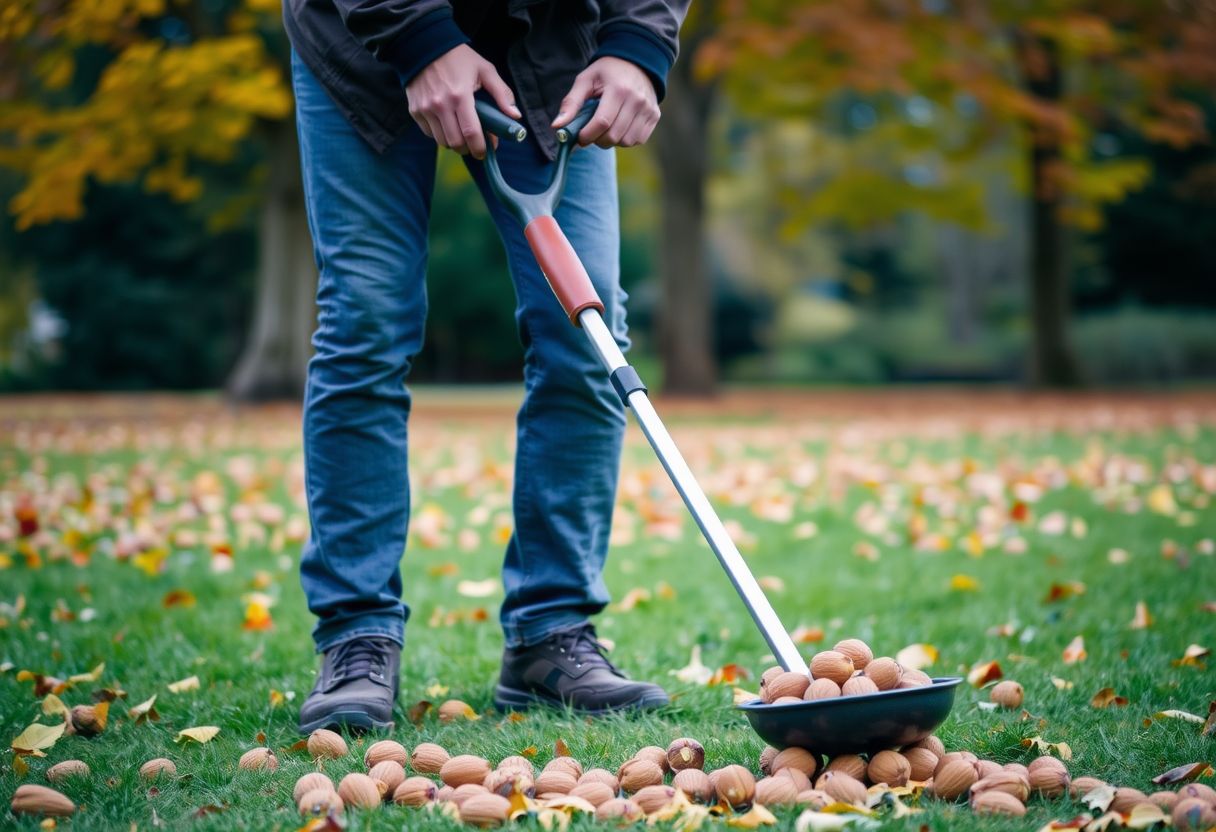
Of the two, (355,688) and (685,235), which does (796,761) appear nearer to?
(355,688)

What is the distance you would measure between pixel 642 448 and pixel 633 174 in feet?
30.7

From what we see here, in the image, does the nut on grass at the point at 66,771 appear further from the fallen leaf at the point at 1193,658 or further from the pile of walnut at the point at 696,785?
the fallen leaf at the point at 1193,658

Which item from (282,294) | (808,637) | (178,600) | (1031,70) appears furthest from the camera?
(282,294)

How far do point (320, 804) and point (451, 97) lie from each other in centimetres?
120

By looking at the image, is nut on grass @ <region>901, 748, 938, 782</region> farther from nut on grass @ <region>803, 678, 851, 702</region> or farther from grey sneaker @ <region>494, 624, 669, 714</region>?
grey sneaker @ <region>494, 624, 669, 714</region>

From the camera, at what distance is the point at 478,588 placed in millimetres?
3473

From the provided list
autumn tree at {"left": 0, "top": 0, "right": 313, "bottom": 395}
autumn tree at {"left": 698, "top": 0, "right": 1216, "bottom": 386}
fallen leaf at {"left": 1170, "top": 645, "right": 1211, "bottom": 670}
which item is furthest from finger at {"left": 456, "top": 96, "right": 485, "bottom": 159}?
autumn tree at {"left": 698, "top": 0, "right": 1216, "bottom": 386}

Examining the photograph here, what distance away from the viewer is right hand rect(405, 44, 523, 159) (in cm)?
204

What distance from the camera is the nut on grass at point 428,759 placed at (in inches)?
71.8

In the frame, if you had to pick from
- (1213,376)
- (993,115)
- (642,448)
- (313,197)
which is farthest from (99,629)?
(1213,376)

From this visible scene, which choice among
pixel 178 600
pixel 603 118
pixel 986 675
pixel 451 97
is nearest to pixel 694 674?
pixel 986 675

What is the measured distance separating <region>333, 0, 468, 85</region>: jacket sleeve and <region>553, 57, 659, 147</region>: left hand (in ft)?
0.77

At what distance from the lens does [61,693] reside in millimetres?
2402

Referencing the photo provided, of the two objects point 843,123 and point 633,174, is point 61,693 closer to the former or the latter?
point 633,174
